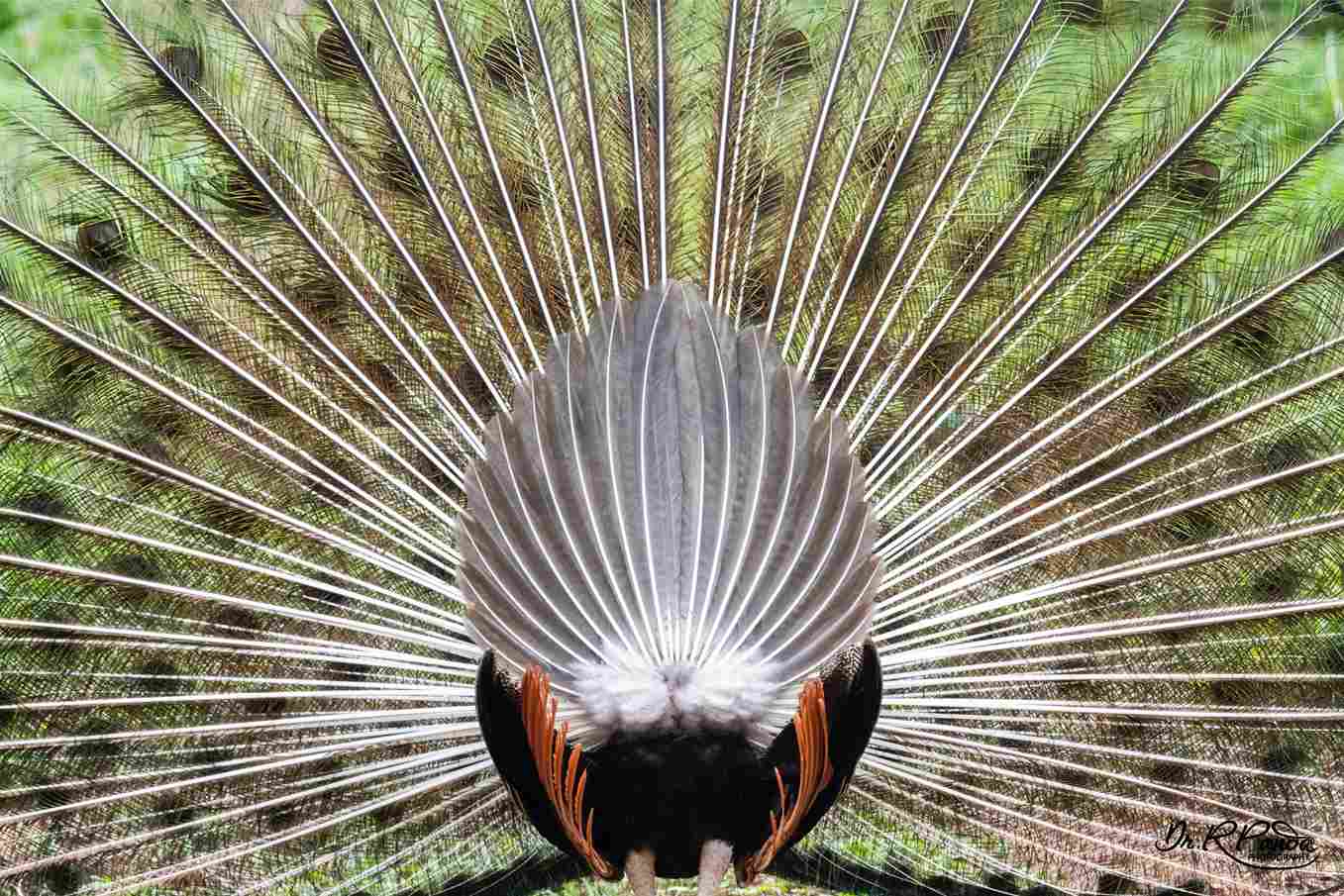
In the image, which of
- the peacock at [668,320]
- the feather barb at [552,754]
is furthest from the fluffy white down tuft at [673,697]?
the peacock at [668,320]

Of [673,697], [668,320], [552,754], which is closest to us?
[552,754]

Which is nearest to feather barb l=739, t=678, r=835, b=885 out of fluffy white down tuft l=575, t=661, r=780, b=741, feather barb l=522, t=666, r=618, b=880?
fluffy white down tuft l=575, t=661, r=780, b=741

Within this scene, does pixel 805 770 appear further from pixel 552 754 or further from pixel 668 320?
pixel 668 320

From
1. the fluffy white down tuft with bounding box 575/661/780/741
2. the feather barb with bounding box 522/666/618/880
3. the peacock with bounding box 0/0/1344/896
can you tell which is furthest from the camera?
the peacock with bounding box 0/0/1344/896

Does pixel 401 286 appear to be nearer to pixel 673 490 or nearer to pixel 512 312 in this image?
pixel 512 312

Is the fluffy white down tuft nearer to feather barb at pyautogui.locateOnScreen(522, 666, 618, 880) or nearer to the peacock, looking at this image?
feather barb at pyautogui.locateOnScreen(522, 666, 618, 880)

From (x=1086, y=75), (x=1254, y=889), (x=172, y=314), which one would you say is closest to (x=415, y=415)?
(x=172, y=314)

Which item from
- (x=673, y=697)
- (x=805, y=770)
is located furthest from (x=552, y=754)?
(x=805, y=770)
